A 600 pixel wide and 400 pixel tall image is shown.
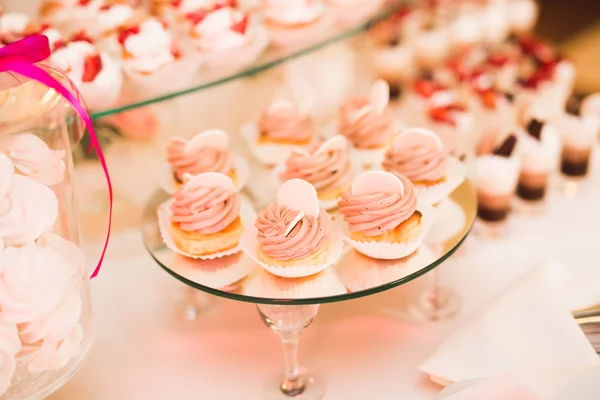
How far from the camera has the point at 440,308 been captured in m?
1.78

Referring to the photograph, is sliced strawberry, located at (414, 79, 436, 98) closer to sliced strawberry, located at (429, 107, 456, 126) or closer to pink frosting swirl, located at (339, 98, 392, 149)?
sliced strawberry, located at (429, 107, 456, 126)

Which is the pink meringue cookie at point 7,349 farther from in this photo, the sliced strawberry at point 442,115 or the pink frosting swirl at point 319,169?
the sliced strawberry at point 442,115

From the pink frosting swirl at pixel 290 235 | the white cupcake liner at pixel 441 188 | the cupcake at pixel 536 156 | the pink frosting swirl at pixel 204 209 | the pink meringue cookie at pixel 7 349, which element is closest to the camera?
the pink meringue cookie at pixel 7 349

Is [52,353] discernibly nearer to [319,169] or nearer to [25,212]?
[25,212]

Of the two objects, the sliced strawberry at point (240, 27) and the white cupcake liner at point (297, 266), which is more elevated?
the sliced strawberry at point (240, 27)

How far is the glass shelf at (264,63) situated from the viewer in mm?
1703

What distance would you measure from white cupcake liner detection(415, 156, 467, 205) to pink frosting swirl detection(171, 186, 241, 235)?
17.1 inches

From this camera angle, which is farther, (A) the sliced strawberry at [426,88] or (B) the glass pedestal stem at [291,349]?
(A) the sliced strawberry at [426,88]

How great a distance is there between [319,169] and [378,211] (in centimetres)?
24

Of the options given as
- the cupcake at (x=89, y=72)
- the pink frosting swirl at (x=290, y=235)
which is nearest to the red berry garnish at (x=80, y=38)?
the cupcake at (x=89, y=72)

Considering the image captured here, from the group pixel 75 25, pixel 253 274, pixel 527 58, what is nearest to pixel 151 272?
pixel 253 274

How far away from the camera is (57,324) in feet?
4.04

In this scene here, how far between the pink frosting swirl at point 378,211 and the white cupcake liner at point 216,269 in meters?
0.23

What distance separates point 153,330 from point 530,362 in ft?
2.95
